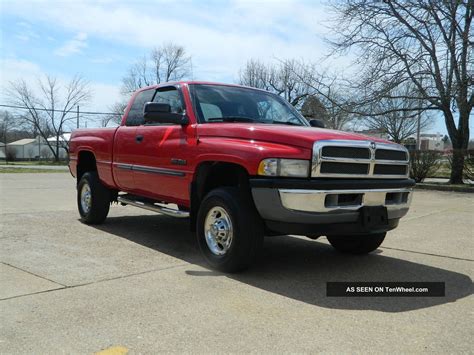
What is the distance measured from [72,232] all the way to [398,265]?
A: 4.44 meters

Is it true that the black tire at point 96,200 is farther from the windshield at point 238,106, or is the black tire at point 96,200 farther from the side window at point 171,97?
the windshield at point 238,106

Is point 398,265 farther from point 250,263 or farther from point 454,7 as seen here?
point 454,7

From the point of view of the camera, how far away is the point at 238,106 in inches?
233

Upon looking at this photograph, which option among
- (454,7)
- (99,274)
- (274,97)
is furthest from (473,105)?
(99,274)

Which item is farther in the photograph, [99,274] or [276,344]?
[99,274]

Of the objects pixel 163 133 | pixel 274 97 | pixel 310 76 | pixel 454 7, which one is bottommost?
pixel 163 133

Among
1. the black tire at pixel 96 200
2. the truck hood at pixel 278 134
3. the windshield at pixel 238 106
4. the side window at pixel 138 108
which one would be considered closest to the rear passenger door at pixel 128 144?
the side window at pixel 138 108

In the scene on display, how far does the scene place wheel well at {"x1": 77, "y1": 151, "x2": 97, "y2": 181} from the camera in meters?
7.99

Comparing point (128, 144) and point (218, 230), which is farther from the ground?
point (128, 144)

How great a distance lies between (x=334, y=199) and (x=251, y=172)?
0.81 metres

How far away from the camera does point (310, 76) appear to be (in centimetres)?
2295

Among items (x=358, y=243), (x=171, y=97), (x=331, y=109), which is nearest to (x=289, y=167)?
(x=358, y=243)

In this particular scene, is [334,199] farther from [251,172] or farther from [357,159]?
[251,172]

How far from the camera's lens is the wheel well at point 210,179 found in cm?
521
